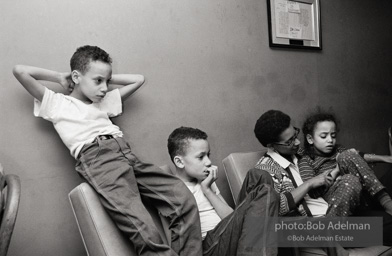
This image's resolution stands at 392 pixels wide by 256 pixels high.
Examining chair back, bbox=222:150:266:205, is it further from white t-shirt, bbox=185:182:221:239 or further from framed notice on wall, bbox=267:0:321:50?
framed notice on wall, bbox=267:0:321:50

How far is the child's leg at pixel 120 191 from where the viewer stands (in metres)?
1.51

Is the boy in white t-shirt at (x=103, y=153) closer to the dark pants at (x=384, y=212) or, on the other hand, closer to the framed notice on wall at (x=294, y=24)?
the dark pants at (x=384, y=212)

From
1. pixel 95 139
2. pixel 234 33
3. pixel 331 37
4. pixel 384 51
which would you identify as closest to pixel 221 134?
pixel 234 33

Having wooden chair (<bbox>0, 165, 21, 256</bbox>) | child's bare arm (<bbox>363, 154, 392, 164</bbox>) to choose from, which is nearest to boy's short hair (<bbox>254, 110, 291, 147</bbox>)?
child's bare arm (<bbox>363, 154, 392, 164</bbox>)

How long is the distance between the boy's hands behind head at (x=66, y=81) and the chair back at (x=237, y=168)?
3.24 ft

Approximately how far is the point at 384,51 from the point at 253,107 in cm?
186

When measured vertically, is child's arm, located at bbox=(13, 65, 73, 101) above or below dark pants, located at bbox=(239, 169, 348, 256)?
above

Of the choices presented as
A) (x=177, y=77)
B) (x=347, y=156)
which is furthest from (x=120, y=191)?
(x=347, y=156)

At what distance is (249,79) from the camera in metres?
2.73

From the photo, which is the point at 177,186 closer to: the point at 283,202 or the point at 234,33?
the point at 283,202

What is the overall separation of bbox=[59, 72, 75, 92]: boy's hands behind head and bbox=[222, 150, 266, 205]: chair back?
0.99 meters

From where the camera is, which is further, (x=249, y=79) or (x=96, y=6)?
(x=249, y=79)

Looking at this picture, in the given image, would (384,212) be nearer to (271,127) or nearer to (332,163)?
(332,163)

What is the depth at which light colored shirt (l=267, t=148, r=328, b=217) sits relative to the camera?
6.73 ft
